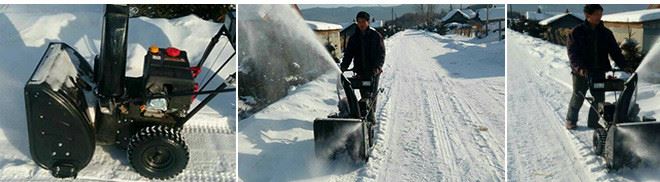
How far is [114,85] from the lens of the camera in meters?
3.52

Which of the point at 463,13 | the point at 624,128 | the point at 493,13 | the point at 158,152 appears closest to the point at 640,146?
the point at 624,128

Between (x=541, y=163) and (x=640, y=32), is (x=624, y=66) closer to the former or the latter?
(x=640, y=32)

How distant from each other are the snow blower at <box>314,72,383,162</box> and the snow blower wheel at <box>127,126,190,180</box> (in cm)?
77

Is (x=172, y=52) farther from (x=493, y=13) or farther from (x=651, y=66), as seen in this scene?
(x=651, y=66)

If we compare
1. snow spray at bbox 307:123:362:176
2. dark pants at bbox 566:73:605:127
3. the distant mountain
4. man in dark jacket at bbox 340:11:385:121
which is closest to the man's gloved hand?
man in dark jacket at bbox 340:11:385:121

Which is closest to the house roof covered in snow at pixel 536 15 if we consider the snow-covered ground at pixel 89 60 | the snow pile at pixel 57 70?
the snow-covered ground at pixel 89 60

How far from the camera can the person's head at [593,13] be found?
310 centimetres

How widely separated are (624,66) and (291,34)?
1643mm

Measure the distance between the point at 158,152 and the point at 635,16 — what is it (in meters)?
2.56

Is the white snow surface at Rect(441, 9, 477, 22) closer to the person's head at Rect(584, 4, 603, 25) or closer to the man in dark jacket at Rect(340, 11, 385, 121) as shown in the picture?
the man in dark jacket at Rect(340, 11, 385, 121)

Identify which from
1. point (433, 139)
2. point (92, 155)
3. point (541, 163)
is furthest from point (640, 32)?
point (92, 155)

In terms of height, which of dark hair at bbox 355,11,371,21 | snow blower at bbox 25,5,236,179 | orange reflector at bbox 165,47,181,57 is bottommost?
snow blower at bbox 25,5,236,179

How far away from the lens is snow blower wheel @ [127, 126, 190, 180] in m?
3.56

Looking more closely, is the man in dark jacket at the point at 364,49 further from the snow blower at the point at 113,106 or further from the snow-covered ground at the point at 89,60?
the snow-covered ground at the point at 89,60
